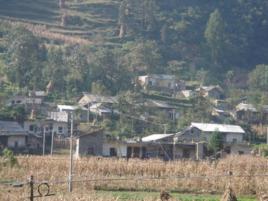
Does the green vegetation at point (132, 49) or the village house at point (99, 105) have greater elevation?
the green vegetation at point (132, 49)

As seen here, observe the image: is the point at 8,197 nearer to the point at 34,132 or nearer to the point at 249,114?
the point at 34,132

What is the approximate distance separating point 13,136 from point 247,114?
21253 millimetres

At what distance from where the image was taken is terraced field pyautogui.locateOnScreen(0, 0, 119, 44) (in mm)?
74125

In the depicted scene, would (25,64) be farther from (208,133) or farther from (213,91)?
(213,91)

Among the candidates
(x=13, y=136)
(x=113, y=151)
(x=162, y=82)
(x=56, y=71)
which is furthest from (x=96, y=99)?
(x=162, y=82)

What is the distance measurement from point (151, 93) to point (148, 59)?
5489 millimetres

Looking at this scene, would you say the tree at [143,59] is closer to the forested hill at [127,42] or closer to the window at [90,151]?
the forested hill at [127,42]

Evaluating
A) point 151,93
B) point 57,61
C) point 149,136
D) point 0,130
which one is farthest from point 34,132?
point 151,93

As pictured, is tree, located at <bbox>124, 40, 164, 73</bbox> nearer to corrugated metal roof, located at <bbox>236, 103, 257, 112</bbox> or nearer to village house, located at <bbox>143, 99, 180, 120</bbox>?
village house, located at <bbox>143, 99, 180, 120</bbox>

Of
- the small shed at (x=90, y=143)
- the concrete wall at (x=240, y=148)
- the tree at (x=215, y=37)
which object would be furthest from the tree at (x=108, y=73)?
the tree at (x=215, y=37)

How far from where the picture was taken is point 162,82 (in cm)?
6275

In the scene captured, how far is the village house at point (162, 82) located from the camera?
61.2 meters

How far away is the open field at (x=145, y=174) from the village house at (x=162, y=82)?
31.4 meters

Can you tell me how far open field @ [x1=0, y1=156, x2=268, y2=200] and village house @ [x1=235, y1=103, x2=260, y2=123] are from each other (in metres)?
25.1
